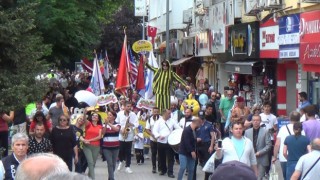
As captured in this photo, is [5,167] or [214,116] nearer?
[5,167]

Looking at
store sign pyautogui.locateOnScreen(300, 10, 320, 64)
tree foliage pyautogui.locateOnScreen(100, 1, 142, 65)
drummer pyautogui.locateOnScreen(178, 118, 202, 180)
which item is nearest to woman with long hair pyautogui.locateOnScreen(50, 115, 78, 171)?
drummer pyautogui.locateOnScreen(178, 118, 202, 180)

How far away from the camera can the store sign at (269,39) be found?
23.7m

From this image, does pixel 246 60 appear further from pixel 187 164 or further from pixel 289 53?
pixel 187 164

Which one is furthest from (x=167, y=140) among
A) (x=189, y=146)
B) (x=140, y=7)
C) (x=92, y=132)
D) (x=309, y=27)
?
(x=140, y=7)

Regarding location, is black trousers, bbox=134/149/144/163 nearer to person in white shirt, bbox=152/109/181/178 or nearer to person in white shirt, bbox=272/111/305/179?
person in white shirt, bbox=152/109/181/178

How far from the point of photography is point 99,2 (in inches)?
1297

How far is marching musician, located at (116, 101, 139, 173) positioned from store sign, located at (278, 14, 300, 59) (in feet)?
15.9

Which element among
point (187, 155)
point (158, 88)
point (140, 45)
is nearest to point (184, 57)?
point (140, 45)

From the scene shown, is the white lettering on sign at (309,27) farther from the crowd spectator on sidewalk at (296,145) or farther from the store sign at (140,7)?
the store sign at (140,7)

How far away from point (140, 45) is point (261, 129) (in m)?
11.2

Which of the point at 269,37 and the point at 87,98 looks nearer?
the point at 87,98

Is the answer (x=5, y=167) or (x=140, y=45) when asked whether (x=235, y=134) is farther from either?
(x=140, y=45)

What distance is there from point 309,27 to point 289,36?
2.02 m

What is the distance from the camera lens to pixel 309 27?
20.0m
